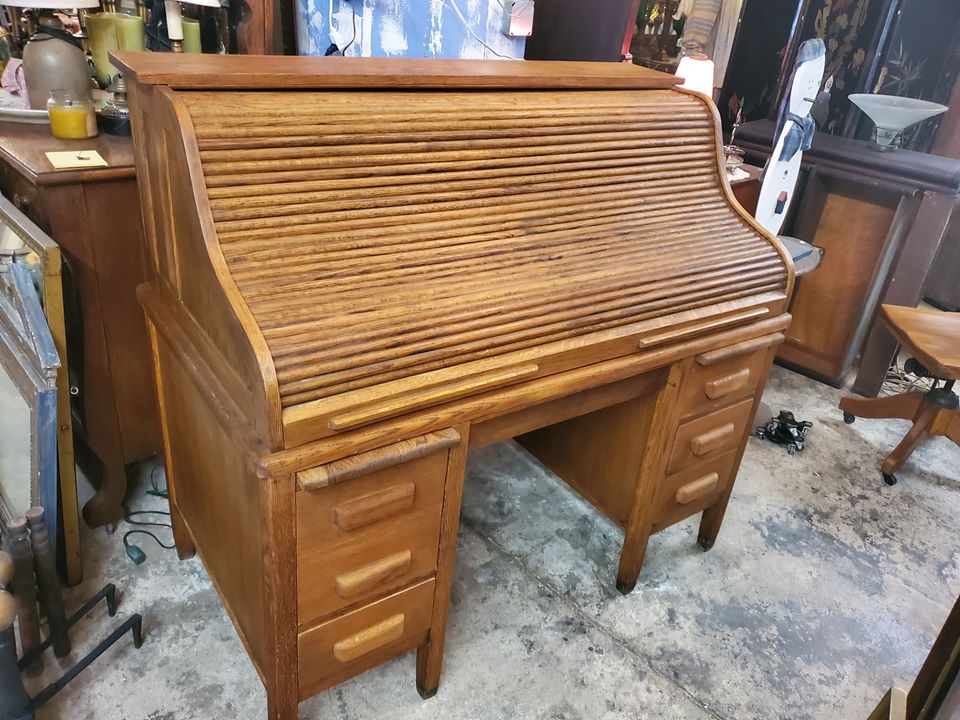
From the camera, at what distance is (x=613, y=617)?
6.72ft

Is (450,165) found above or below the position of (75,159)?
above

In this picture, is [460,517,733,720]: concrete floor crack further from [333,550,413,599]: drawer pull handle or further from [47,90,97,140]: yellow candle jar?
[47,90,97,140]: yellow candle jar

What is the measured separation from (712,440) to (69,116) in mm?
1807

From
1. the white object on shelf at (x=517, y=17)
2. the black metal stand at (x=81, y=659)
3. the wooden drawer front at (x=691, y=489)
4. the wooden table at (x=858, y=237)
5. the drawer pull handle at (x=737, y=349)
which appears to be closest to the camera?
the black metal stand at (x=81, y=659)

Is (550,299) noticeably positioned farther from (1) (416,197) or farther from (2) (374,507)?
(2) (374,507)

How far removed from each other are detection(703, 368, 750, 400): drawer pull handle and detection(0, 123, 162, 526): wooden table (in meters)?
1.42

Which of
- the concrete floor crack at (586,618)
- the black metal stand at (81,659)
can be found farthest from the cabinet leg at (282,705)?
the concrete floor crack at (586,618)

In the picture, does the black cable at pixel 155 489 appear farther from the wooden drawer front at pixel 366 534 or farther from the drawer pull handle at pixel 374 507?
the drawer pull handle at pixel 374 507

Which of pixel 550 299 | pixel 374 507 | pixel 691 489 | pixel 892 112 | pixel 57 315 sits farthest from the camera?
pixel 892 112

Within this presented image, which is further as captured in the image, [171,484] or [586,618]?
[586,618]

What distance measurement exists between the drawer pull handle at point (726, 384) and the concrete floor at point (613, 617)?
643mm

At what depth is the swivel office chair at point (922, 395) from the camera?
2.55 meters

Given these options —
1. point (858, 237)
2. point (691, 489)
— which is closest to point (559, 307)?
point (691, 489)

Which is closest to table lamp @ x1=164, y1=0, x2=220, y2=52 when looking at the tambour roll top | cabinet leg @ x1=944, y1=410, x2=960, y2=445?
the tambour roll top
